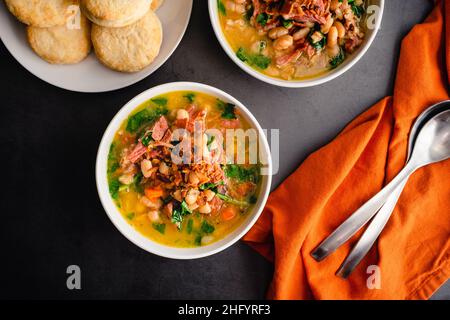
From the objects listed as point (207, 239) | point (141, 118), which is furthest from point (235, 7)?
point (207, 239)

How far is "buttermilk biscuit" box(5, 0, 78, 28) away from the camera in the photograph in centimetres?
187

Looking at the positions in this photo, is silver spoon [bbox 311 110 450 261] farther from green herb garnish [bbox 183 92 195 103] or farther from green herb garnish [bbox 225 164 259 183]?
green herb garnish [bbox 183 92 195 103]

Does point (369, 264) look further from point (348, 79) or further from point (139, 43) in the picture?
point (139, 43)

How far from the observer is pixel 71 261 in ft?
7.46

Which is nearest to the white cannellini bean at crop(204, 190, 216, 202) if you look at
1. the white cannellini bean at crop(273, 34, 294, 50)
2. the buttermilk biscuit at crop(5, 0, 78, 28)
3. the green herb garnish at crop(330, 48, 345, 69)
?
the white cannellini bean at crop(273, 34, 294, 50)

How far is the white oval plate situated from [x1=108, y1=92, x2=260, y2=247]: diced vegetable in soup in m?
0.19

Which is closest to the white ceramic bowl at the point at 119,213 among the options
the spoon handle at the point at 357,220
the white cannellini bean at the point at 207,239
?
the white cannellini bean at the point at 207,239

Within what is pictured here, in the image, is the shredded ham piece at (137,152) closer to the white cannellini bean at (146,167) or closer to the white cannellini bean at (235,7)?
the white cannellini bean at (146,167)

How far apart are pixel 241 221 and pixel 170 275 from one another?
531 millimetres

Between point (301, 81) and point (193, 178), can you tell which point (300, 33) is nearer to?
point (301, 81)

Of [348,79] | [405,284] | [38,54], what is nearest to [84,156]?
[38,54]

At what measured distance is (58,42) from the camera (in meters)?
1.97

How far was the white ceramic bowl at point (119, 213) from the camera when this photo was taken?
1946 millimetres

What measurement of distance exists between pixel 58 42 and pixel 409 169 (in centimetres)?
186
